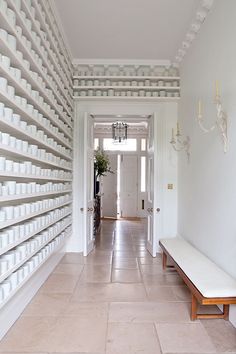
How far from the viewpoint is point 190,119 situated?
4.11 metres

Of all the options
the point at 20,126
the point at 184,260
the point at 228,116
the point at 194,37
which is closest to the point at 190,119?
the point at 194,37

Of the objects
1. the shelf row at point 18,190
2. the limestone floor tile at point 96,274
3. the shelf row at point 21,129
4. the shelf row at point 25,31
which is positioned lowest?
the limestone floor tile at point 96,274

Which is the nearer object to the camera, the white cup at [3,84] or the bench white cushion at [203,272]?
the white cup at [3,84]

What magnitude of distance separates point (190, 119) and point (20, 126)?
2.63 metres

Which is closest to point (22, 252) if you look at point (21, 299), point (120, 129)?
point (21, 299)

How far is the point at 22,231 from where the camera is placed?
2.40 meters

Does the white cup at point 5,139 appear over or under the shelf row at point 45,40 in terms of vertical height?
under

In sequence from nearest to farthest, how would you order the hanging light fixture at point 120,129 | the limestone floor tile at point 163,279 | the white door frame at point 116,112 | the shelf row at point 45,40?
the shelf row at point 45,40, the limestone floor tile at point 163,279, the white door frame at point 116,112, the hanging light fixture at point 120,129

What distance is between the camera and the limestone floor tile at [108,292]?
3086 mm

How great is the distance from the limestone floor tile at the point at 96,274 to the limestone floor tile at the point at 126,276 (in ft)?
0.28

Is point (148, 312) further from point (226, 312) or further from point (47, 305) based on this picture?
point (47, 305)

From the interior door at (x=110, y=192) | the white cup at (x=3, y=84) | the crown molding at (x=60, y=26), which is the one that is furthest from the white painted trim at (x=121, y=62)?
the interior door at (x=110, y=192)

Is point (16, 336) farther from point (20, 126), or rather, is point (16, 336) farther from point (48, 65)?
point (48, 65)

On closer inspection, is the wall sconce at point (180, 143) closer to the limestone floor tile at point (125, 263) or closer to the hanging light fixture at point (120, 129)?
the limestone floor tile at point (125, 263)
